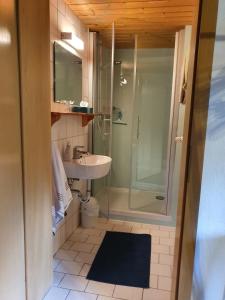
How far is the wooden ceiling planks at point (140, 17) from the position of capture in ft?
6.92

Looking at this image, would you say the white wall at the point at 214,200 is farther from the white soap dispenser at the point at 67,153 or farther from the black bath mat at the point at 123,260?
the white soap dispenser at the point at 67,153

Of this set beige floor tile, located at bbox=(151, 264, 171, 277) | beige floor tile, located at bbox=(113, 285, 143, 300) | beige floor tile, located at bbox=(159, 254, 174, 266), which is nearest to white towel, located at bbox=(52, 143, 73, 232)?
beige floor tile, located at bbox=(113, 285, 143, 300)

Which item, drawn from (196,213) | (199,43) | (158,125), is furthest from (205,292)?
(158,125)

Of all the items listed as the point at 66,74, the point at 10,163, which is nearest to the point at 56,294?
the point at 10,163

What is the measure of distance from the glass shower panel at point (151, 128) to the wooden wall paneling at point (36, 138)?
178cm

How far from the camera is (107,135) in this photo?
3117mm

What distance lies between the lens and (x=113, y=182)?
12.7 ft

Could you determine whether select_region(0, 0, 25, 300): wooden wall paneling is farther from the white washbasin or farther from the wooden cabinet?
the white washbasin

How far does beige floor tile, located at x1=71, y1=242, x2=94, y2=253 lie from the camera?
2301mm

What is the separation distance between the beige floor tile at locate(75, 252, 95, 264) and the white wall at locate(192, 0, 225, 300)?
126cm

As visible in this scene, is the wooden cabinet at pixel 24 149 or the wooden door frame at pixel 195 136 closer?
the wooden door frame at pixel 195 136

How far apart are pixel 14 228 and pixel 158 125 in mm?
2644

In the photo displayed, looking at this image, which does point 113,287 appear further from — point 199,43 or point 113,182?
point 113,182

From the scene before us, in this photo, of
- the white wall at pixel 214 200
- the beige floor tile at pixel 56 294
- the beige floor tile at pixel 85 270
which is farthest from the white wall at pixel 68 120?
the white wall at pixel 214 200
